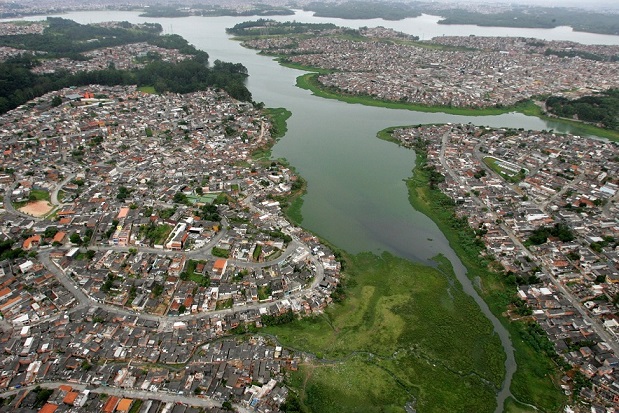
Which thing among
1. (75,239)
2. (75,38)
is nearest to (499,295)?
(75,239)

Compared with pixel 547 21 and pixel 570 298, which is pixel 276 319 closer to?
pixel 570 298

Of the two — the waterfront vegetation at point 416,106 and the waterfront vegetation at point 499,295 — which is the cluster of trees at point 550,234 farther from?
the waterfront vegetation at point 416,106

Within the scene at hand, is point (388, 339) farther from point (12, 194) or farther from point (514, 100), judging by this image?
point (514, 100)

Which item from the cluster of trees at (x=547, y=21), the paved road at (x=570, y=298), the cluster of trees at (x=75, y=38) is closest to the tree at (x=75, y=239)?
the paved road at (x=570, y=298)

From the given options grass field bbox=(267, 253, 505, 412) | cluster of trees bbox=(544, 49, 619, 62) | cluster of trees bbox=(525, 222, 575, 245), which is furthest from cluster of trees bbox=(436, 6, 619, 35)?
grass field bbox=(267, 253, 505, 412)

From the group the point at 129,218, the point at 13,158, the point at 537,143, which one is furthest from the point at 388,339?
the point at 13,158
